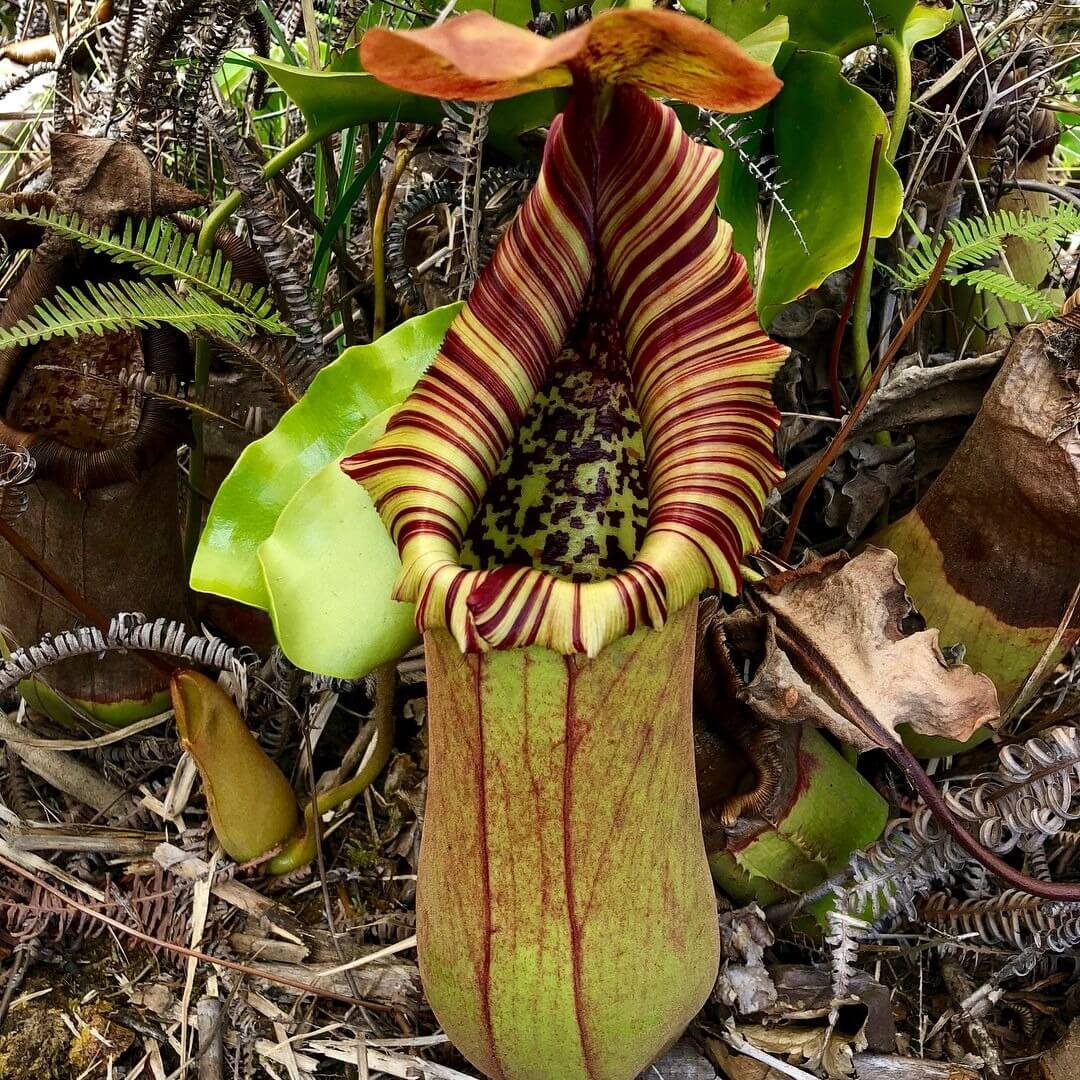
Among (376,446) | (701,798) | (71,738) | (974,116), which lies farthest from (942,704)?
(71,738)

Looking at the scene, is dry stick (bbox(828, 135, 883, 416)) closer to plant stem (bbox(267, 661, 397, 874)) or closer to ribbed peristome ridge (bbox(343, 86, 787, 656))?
ribbed peristome ridge (bbox(343, 86, 787, 656))

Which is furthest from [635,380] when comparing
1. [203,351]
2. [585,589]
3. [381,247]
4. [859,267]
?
[203,351]

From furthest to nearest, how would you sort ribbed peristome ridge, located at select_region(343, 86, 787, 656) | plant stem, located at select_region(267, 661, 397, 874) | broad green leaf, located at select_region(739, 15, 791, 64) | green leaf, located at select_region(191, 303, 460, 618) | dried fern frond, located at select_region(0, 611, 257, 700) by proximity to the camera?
1. plant stem, located at select_region(267, 661, 397, 874)
2. dried fern frond, located at select_region(0, 611, 257, 700)
3. green leaf, located at select_region(191, 303, 460, 618)
4. broad green leaf, located at select_region(739, 15, 791, 64)
5. ribbed peristome ridge, located at select_region(343, 86, 787, 656)

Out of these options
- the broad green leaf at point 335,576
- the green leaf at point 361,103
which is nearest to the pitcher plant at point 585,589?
the broad green leaf at point 335,576

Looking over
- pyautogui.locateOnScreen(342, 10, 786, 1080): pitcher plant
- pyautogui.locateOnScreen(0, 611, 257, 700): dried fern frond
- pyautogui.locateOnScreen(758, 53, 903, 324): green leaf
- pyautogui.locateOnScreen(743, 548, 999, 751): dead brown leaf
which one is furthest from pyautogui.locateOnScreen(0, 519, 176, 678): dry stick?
pyautogui.locateOnScreen(758, 53, 903, 324): green leaf

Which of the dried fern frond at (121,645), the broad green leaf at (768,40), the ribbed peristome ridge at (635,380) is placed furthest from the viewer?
the dried fern frond at (121,645)

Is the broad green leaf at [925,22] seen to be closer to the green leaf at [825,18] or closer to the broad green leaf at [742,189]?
the green leaf at [825,18]

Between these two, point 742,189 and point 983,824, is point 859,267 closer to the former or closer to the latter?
point 742,189
